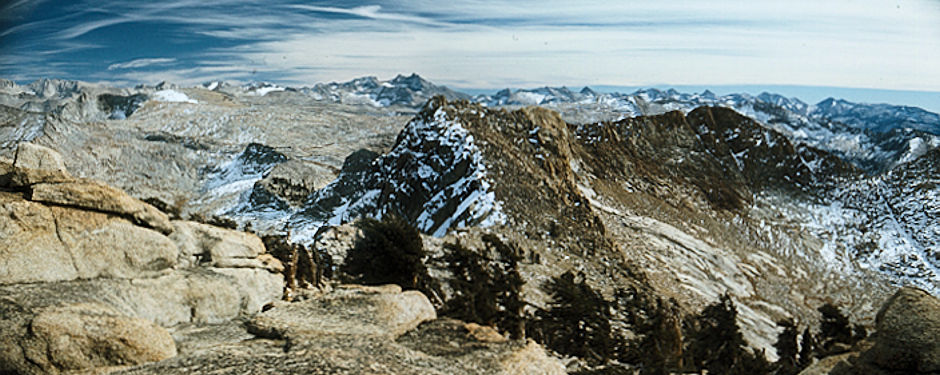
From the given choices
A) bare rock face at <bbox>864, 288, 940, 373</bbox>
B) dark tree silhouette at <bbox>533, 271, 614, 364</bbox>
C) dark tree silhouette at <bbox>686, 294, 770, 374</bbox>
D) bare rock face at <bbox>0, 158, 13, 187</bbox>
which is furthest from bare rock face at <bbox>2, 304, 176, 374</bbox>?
dark tree silhouette at <bbox>686, 294, 770, 374</bbox>

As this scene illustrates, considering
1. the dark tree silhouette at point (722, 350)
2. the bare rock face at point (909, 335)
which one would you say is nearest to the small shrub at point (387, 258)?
the bare rock face at point (909, 335)

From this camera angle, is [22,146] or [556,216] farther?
[556,216]

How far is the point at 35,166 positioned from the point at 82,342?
8990mm

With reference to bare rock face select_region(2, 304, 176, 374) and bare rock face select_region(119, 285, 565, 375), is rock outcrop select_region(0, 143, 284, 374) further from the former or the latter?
bare rock face select_region(119, 285, 565, 375)

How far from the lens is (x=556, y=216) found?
6512cm

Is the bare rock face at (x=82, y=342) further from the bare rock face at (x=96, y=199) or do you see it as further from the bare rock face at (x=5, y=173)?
the bare rock face at (x=5, y=173)

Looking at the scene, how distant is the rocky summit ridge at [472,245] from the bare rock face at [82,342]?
45mm

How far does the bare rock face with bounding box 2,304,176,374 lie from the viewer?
10.9 m

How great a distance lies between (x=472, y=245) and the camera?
5194 centimetres

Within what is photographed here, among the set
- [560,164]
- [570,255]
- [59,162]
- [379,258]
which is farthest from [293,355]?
[560,164]

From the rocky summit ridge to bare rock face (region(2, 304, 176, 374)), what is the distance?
45 mm

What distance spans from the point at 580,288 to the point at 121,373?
32.2 meters

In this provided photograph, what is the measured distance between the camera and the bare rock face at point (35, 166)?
15.7 m

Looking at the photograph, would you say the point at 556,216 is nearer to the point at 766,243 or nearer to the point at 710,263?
the point at 710,263
